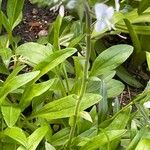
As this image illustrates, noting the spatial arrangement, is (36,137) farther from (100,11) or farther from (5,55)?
(100,11)

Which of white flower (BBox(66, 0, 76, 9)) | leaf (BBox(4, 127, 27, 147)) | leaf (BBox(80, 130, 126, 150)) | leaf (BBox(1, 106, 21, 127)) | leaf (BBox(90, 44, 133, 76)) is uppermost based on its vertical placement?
white flower (BBox(66, 0, 76, 9))

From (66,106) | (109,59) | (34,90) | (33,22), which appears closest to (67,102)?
(66,106)

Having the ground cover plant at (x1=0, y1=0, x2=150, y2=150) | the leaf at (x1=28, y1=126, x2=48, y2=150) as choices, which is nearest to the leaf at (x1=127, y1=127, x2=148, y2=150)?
the ground cover plant at (x1=0, y1=0, x2=150, y2=150)

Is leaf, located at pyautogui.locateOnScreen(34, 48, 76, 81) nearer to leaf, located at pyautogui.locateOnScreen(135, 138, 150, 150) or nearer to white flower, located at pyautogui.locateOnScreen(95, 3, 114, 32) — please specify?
leaf, located at pyautogui.locateOnScreen(135, 138, 150, 150)

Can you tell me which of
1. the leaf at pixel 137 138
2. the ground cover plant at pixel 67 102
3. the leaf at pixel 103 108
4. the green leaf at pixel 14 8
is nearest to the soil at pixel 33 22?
the ground cover plant at pixel 67 102

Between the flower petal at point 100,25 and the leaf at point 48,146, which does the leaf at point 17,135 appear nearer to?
the leaf at point 48,146
